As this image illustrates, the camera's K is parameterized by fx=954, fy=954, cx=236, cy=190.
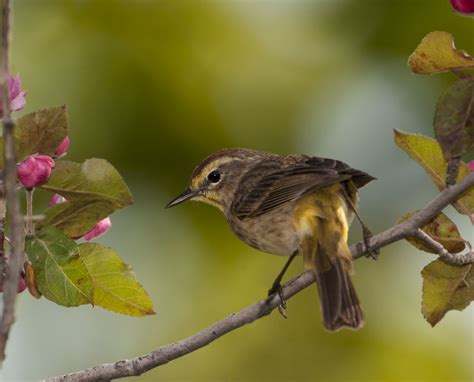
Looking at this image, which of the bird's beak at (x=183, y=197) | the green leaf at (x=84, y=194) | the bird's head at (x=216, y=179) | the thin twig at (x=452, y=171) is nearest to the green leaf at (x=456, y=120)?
the thin twig at (x=452, y=171)

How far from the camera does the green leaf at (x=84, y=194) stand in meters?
4.07

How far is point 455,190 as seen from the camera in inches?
153

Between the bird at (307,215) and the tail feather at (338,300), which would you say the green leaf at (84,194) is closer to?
the bird at (307,215)

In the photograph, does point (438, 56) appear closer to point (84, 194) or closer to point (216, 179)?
point (84, 194)

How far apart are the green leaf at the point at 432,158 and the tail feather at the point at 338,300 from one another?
78 centimetres

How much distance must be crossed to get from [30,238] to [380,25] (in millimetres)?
5168

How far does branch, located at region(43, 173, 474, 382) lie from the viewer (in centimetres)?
382

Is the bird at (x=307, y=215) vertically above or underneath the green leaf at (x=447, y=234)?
underneath

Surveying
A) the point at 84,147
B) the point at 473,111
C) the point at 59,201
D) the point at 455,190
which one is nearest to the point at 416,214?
the point at 455,190

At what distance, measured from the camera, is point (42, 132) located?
13.1 feet

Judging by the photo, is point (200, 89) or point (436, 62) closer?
point (436, 62)

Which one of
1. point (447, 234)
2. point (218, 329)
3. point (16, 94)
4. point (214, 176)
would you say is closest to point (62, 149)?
point (16, 94)

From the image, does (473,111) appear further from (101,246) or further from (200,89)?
(200,89)

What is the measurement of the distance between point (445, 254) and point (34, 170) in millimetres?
1806
